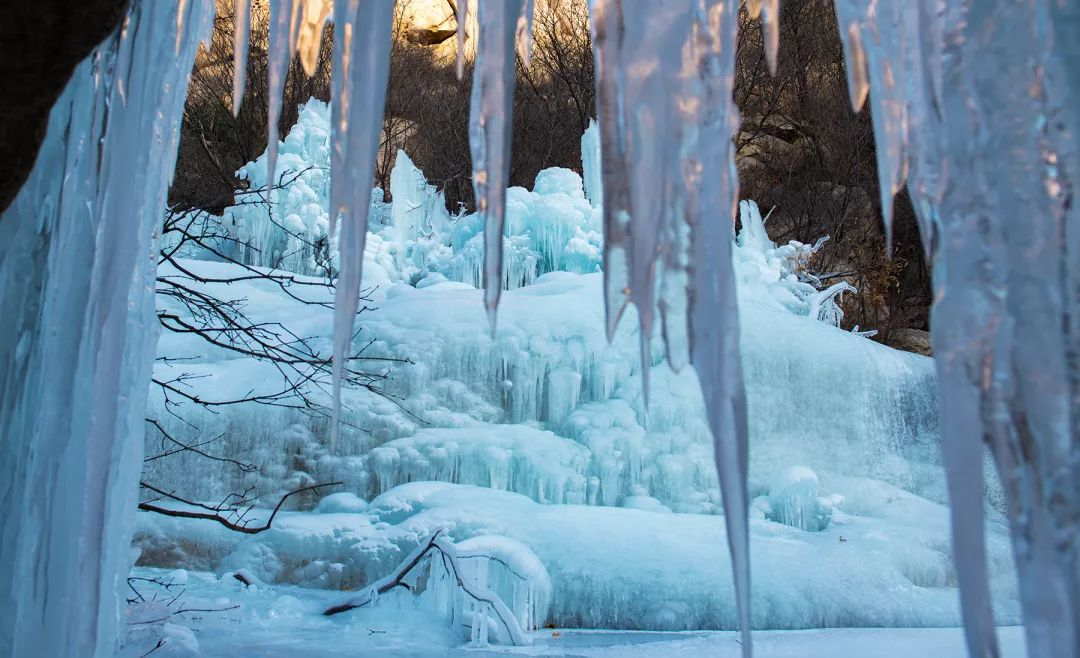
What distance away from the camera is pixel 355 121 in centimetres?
133

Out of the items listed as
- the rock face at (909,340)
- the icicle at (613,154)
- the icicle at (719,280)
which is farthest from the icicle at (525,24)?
the rock face at (909,340)

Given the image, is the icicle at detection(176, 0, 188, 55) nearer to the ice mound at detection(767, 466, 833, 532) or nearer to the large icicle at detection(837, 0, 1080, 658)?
the large icicle at detection(837, 0, 1080, 658)

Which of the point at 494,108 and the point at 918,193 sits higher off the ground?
the point at 494,108

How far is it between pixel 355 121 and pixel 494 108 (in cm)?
22

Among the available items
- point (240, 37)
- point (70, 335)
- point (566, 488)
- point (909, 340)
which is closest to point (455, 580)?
point (566, 488)

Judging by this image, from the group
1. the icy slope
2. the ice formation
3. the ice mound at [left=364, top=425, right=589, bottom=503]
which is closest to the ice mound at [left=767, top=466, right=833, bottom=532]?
the icy slope

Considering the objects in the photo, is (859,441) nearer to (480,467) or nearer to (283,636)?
(480,467)

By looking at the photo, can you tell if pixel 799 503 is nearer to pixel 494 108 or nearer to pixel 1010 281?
pixel 494 108

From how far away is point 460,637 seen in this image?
448 cm

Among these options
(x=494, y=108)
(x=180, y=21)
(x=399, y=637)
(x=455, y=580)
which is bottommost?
(x=399, y=637)

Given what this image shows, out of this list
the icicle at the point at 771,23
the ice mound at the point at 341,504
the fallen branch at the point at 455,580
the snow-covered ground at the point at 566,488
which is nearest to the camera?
the icicle at the point at 771,23

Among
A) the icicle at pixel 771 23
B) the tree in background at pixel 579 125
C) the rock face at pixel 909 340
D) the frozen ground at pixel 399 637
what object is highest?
the tree in background at pixel 579 125

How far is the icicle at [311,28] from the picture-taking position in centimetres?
142

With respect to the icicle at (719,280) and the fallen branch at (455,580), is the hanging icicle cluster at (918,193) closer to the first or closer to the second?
the icicle at (719,280)
